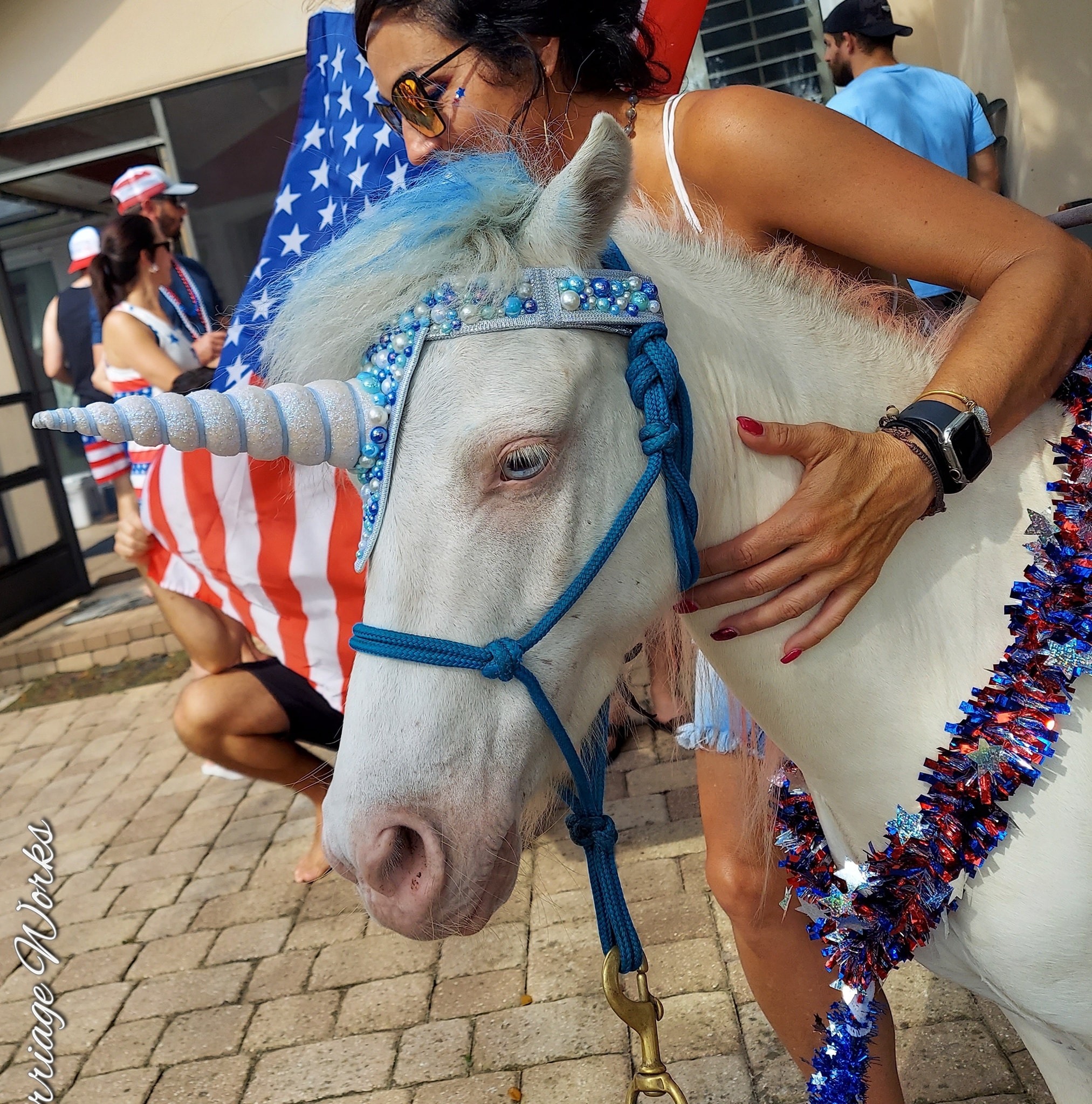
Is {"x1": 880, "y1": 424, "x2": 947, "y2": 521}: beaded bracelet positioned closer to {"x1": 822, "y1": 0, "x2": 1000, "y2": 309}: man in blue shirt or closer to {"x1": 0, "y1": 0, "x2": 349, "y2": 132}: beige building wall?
{"x1": 822, "y1": 0, "x2": 1000, "y2": 309}: man in blue shirt

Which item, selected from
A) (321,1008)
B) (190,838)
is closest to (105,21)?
(190,838)

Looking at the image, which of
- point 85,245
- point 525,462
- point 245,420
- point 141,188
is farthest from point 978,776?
point 85,245

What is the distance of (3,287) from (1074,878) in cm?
933

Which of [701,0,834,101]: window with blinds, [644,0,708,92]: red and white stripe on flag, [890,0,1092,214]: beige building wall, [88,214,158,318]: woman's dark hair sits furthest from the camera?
[701,0,834,101]: window with blinds

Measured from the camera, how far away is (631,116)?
1.73m

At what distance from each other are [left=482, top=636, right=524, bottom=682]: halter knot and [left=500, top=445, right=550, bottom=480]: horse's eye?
0.63 feet

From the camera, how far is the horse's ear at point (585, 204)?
3.76ft

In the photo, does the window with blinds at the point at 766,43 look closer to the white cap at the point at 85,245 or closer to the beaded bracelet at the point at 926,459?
the white cap at the point at 85,245

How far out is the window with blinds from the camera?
7059mm

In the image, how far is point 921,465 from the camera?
127cm

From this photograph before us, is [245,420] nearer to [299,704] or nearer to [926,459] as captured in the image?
[926,459]

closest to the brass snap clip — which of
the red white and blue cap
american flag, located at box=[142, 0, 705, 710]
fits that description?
american flag, located at box=[142, 0, 705, 710]

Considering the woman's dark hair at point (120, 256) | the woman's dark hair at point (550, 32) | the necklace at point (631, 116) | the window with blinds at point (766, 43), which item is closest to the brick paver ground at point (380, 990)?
the necklace at point (631, 116)

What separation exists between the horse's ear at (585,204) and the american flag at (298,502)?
2.11 metres
